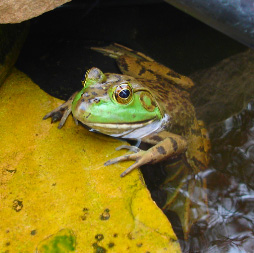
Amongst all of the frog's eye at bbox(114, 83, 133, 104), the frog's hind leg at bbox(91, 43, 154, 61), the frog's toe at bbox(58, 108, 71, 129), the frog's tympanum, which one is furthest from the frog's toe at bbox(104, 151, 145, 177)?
the frog's hind leg at bbox(91, 43, 154, 61)

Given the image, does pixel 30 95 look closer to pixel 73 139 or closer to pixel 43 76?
pixel 43 76

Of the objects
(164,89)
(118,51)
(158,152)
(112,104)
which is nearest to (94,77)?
(112,104)

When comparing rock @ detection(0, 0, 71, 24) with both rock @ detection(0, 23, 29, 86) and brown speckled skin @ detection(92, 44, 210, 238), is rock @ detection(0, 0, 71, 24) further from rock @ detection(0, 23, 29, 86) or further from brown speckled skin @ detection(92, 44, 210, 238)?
brown speckled skin @ detection(92, 44, 210, 238)

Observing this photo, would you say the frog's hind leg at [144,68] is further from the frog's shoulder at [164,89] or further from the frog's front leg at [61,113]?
the frog's front leg at [61,113]

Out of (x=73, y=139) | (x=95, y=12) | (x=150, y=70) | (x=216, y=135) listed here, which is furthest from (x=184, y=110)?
(x=95, y=12)

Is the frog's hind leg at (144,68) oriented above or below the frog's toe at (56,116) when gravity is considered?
above

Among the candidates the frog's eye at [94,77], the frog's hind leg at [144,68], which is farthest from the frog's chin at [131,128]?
the frog's hind leg at [144,68]
